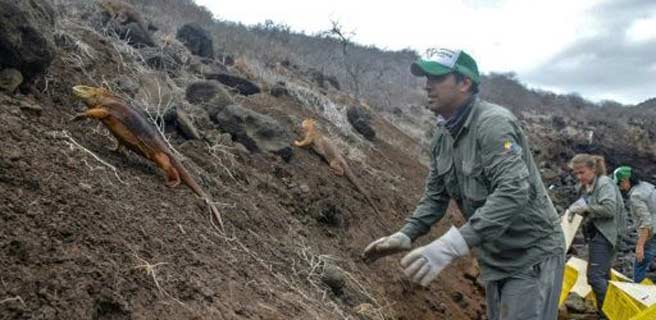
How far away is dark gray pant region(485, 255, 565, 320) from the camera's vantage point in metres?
3.21

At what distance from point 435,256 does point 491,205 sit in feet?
1.15

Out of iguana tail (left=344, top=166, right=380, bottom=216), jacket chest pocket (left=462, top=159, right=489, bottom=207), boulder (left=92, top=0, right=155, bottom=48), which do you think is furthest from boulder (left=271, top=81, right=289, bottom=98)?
jacket chest pocket (left=462, top=159, right=489, bottom=207)

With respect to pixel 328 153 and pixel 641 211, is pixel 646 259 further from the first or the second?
pixel 328 153

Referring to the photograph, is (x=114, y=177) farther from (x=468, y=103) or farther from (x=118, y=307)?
(x=468, y=103)

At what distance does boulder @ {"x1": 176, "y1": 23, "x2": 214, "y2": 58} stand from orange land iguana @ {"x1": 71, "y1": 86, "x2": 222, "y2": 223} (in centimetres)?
660

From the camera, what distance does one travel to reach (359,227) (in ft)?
22.1

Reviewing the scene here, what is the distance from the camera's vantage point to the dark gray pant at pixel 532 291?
3215mm

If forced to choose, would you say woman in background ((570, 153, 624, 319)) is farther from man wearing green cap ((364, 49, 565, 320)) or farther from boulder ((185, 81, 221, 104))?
boulder ((185, 81, 221, 104))

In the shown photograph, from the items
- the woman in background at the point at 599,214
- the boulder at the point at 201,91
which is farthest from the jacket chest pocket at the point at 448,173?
the boulder at the point at 201,91

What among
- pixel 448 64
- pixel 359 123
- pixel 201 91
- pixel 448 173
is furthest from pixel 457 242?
pixel 359 123

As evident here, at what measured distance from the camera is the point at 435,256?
9.41ft

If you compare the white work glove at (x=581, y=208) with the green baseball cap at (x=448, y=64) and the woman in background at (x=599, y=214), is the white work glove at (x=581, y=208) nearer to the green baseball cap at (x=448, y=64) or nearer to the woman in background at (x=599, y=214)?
the woman in background at (x=599, y=214)

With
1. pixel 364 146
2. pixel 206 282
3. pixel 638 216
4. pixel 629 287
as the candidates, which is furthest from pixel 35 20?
pixel 364 146

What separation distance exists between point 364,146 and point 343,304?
7.16 metres
